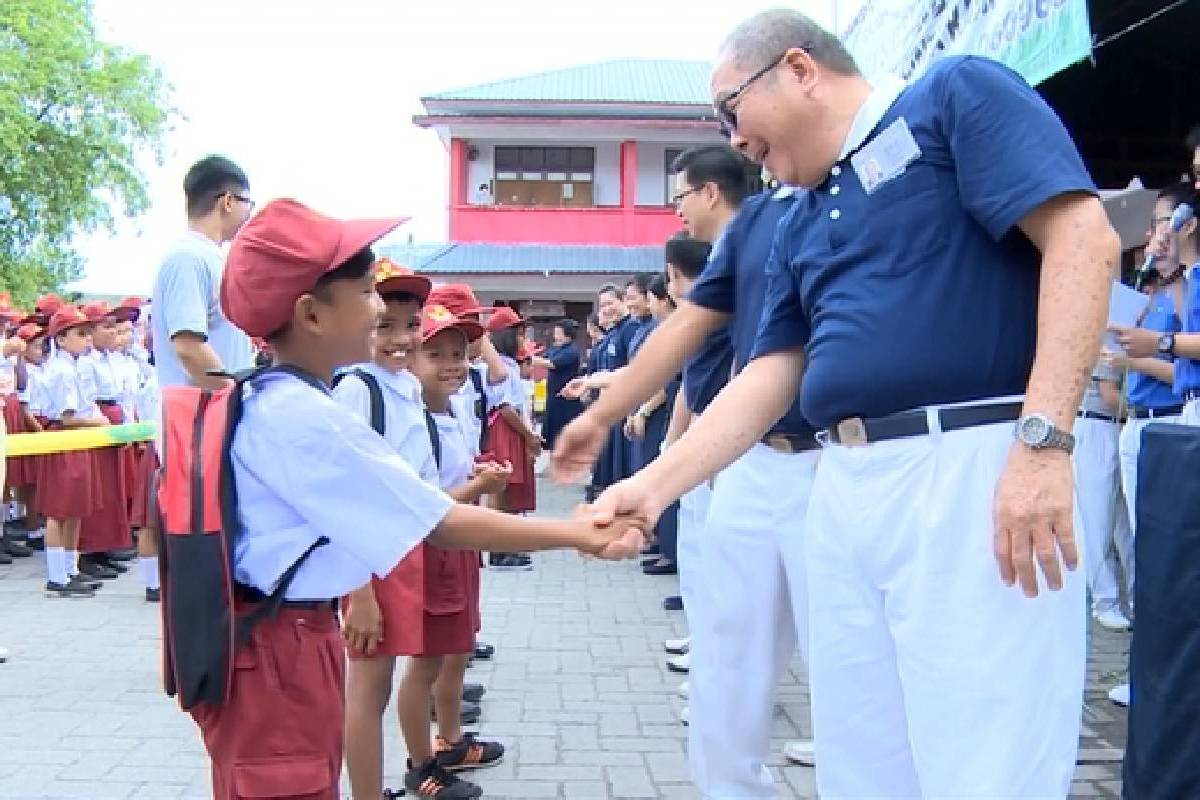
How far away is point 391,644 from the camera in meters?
3.46

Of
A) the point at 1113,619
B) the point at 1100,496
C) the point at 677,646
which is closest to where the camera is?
the point at 677,646

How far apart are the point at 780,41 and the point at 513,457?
7407mm

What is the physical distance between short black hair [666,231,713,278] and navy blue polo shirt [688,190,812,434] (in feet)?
4.01

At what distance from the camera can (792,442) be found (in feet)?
10.5

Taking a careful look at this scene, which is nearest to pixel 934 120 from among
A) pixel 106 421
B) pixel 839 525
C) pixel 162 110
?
pixel 839 525

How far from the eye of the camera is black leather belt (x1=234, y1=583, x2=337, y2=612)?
2.24 m

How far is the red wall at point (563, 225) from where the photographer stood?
81.7ft

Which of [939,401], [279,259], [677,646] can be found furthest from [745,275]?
[677,646]

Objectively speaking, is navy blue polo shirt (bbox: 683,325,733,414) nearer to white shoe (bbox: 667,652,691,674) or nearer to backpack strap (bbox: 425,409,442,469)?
backpack strap (bbox: 425,409,442,469)

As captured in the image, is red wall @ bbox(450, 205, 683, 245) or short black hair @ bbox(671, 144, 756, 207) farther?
red wall @ bbox(450, 205, 683, 245)

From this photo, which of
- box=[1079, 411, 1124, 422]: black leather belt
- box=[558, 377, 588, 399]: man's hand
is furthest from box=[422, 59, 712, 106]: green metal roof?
box=[558, 377, 588, 399]: man's hand

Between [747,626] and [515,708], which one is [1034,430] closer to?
[747,626]

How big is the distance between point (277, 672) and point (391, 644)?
4.04 feet

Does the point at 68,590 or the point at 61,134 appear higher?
the point at 61,134
